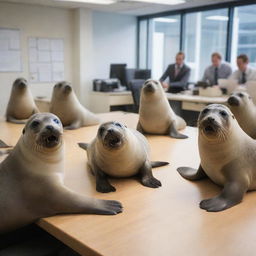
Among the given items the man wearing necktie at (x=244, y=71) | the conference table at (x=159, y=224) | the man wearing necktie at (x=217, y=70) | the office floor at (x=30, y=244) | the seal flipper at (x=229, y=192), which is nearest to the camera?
the conference table at (x=159, y=224)

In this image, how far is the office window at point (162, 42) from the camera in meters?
9.96

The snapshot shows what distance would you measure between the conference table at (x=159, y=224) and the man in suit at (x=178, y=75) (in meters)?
5.78

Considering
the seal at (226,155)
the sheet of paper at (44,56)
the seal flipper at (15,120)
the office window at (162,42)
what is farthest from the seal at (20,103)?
the office window at (162,42)

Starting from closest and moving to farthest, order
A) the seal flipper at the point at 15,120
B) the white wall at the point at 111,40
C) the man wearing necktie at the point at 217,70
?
the seal flipper at the point at 15,120 < the man wearing necktie at the point at 217,70 < the white wall at the point at 111,40

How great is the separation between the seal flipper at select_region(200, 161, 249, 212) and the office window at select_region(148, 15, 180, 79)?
8154 millimetres

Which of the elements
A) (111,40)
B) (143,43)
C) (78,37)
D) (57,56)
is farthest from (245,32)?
(57,56)

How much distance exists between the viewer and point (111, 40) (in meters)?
9.99

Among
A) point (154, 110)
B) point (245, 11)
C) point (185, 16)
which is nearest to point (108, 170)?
point (154, 110)

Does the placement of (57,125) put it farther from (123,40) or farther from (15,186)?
(123,40)

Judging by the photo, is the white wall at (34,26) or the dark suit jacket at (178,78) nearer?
the dark suit jacket at (178,78)

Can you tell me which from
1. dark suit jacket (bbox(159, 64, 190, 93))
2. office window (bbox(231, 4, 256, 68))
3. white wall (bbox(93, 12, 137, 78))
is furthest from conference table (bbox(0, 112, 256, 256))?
white wall (bbox(93, 12, 137, 78))

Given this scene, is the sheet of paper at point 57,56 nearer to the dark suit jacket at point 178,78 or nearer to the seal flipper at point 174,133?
the dark suit jacket at point 178,78

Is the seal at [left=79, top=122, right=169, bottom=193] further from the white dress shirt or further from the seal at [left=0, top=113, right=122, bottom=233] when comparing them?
the white dress shirt

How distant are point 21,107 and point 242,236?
3688 millimetres
